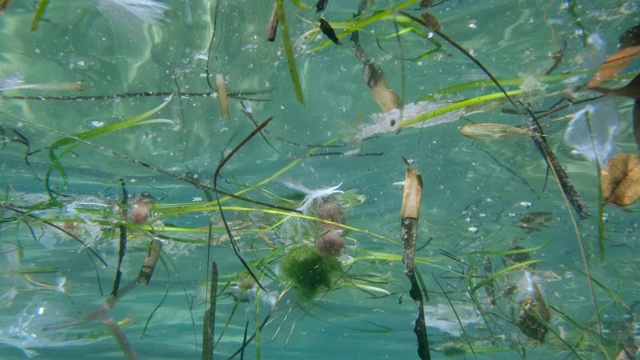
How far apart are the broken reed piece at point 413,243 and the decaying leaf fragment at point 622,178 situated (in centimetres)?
179

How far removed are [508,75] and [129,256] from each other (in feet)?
31.2

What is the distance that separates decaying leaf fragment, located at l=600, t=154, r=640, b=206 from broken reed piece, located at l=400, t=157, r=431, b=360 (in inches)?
70.6

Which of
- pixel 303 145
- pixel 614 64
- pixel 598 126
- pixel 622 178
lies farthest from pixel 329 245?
pixel 614 64

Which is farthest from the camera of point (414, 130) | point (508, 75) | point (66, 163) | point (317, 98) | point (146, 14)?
point (66, 163)

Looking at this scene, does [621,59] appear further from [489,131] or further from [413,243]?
[413,243]

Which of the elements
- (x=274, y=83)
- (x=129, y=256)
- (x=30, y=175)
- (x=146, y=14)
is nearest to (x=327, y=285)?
(x=146, y=14)

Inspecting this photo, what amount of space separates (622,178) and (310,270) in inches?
101

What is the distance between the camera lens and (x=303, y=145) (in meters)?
3.67

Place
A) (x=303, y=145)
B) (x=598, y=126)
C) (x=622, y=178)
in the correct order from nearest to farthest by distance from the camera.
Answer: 1. (x=598, y=126)
2. (x=622, y=178)
3. (x=303, y=145)

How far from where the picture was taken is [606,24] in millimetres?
5125

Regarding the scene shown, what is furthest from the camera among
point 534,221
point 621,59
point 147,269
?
point 534,221

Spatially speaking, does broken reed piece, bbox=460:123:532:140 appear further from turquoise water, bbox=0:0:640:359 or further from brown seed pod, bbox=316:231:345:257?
brown seed pod, bbox=316:231:345:257

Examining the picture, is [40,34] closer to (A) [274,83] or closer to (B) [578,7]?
(A) [274,83]

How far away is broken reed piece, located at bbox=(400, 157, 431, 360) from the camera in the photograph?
2.10 m
